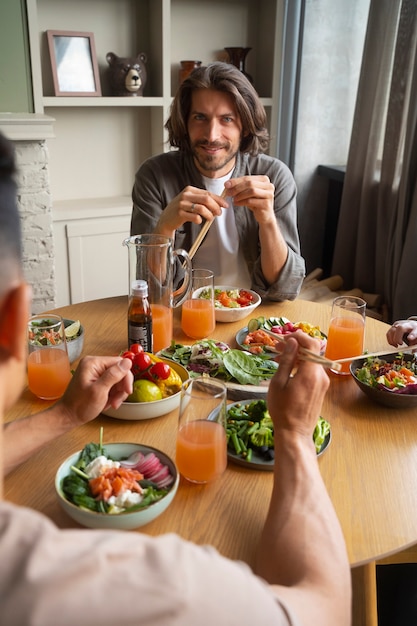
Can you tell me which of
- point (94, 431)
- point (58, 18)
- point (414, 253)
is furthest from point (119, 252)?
point (94, 431)

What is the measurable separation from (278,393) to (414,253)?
1.79m

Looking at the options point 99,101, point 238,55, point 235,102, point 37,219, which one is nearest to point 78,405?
point 235,102

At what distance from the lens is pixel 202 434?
1.11 metres

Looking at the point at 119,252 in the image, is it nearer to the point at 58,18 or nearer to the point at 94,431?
the point at 58,18

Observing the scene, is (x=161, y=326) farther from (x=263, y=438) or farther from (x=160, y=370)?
(x=263, y=438)

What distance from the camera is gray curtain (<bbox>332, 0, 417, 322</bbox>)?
2.68 m

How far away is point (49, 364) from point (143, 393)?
23 cm

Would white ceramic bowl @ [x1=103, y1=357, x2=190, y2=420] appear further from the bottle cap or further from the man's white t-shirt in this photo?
the man's white t-shirt

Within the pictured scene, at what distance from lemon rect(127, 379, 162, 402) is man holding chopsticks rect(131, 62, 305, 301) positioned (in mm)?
793

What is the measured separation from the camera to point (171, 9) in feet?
11.4

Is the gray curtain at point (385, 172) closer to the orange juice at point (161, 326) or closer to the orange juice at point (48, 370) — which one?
the orange juice at point (161, 326)

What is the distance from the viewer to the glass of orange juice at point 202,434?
1095 mm

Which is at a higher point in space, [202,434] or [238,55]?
[238,55]

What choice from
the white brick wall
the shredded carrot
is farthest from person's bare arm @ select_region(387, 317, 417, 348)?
the white brick wall
